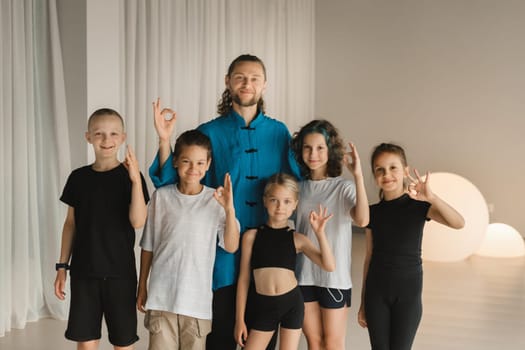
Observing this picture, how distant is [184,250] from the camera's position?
7.93 ft

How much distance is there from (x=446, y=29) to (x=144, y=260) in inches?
218

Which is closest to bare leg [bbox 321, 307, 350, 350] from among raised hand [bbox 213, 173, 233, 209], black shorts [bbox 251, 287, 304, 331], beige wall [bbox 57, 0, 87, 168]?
black shorts [bbox 251, 287, 304, 331]

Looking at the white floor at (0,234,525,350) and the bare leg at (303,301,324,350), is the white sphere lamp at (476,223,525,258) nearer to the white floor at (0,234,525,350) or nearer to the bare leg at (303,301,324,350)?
the white floor at (0,234,525,350)

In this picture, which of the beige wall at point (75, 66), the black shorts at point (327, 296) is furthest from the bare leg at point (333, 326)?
the beige wall at point (75, 66)

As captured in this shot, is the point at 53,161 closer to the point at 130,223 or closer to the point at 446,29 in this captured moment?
the point at 130,223

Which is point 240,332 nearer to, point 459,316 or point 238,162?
point 238,162

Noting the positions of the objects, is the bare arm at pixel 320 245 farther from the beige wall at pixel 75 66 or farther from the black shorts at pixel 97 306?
the beige wall at pixel 75 66

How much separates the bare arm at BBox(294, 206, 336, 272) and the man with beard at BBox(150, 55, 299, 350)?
21 centimetres

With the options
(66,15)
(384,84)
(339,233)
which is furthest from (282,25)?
(339,233)

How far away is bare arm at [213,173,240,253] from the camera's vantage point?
2350 mm

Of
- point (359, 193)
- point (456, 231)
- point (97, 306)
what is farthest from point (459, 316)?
point (97, 306)

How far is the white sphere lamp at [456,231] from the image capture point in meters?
5.65

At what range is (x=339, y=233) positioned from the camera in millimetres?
2598

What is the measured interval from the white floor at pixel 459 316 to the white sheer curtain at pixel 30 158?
22 cm
